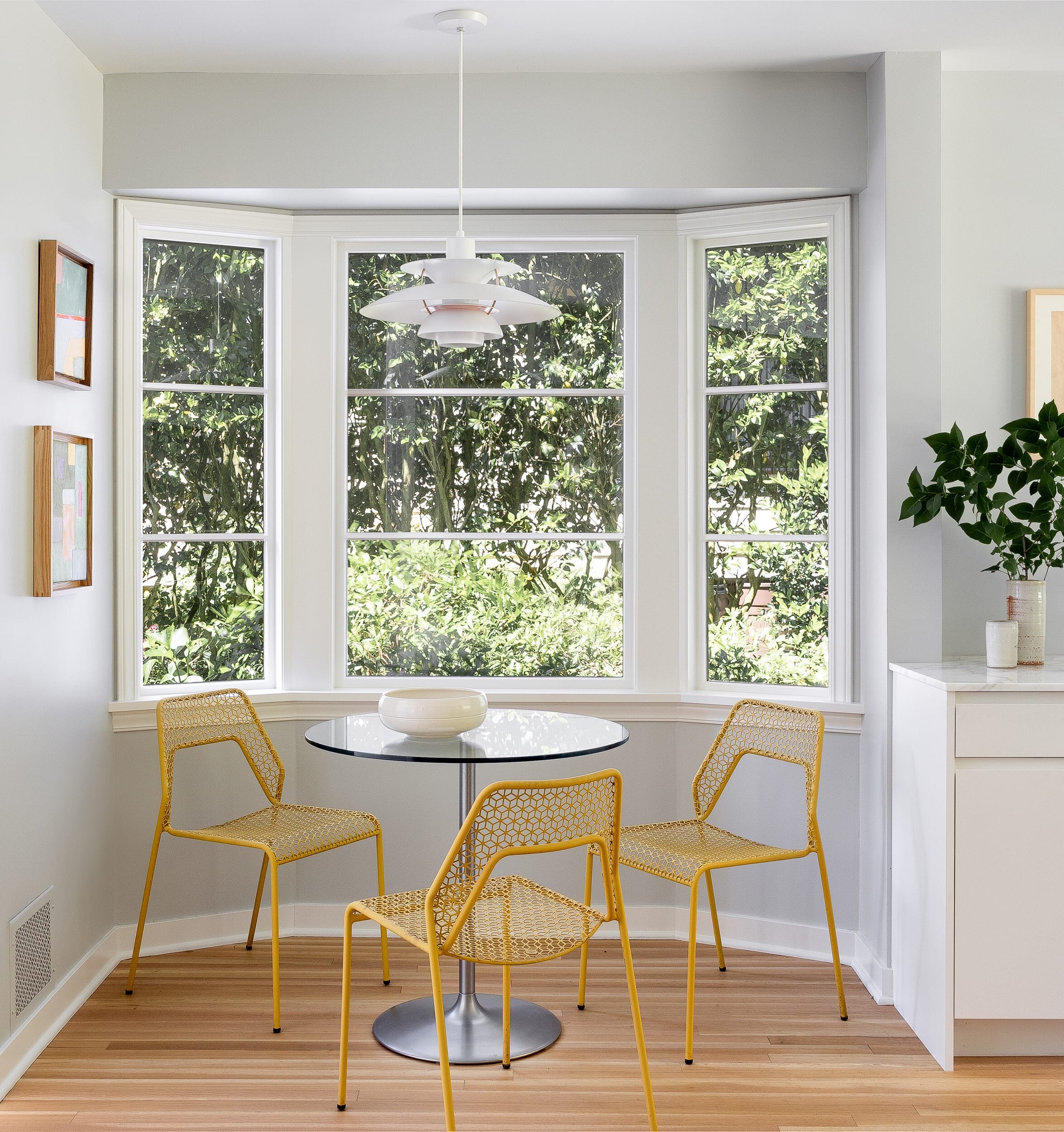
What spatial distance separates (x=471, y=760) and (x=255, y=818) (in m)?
1.07

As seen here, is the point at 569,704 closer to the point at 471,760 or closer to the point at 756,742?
the point at 756,742

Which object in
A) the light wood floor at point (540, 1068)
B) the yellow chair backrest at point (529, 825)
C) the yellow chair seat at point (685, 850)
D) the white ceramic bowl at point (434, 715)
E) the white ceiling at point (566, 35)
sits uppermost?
the white ceiling at point (566, 35)

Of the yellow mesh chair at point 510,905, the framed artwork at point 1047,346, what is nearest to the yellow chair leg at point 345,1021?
the yellow mesh chair at point 510,905

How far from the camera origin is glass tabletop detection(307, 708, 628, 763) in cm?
267

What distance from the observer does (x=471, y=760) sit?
2609 millimetres

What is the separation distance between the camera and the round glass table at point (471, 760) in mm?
2729

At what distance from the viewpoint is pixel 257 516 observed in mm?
3799

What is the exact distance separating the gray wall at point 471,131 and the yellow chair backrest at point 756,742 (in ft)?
5.41

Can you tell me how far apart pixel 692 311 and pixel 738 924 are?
207cm

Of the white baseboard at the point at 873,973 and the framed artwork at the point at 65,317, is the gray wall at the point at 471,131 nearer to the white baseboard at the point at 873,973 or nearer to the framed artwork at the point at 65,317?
the framed artwork at the point at 65,317

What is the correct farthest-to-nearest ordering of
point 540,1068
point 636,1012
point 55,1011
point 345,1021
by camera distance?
point 55,1011, point 540,1068, point 345,1021, point 636,1012

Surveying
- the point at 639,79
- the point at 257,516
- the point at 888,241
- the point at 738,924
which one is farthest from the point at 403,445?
the point at 738,924

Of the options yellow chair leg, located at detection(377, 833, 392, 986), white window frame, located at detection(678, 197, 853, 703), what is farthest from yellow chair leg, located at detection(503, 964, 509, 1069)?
white window frame, located at detection(678, 197, 853, 703)

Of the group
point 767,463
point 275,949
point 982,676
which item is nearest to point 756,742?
point 982,676
